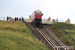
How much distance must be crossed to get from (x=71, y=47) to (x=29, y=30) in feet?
35.7

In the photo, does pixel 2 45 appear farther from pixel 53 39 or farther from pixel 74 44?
pixel 74 44

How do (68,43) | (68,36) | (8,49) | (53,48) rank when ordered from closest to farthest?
(8,49), (53,48), (68,43), (68,36)

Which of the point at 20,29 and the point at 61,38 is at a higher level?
the point at 20,29

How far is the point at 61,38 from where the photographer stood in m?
30.1

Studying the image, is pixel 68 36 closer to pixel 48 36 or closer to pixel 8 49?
pixel 48 36

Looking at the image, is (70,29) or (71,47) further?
(70,29)

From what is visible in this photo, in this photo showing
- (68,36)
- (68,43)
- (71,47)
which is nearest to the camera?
(71,47)

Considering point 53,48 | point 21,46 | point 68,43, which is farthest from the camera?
point 68,43

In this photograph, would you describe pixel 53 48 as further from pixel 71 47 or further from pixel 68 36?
pixel 68 36

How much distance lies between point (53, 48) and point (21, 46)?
7.32 meters

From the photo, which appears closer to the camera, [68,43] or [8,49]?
[8,49]

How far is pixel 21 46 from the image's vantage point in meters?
19.2

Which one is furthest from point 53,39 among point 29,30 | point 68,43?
point 29,30

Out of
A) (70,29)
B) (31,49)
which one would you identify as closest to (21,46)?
(31,49)
